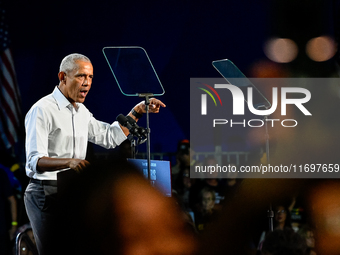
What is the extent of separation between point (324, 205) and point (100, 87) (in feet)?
11.9

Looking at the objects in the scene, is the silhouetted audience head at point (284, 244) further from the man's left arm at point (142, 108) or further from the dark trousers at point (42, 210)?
the man's left arm at point (142, 108)

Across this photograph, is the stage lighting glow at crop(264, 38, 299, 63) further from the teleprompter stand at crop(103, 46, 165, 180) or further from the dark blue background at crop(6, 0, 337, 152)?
the teleprompter stand at crop(103, 46, 165, 180)

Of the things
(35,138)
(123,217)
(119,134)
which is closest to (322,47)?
(119,134)

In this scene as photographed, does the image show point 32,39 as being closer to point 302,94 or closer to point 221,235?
point 302,94

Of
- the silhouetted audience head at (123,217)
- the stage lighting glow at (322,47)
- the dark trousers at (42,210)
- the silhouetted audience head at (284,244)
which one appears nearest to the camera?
the silhouetted audience head at (123,217)

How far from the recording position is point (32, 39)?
5168 millimetres

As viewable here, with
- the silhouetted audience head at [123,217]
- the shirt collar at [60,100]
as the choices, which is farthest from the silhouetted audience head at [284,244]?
the shirt collar at [60,100]

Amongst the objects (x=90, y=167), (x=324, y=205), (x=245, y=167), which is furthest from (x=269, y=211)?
(x=245, y=167)

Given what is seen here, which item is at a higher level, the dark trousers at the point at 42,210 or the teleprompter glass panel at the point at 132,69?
the teleprompter glass panel at the point at 132,69

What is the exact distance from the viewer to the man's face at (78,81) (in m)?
1.75

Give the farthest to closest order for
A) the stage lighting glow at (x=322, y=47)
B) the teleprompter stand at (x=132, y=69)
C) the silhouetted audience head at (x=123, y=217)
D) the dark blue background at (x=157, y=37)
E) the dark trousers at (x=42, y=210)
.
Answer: the dark blue background at (x=157, y=37) < the stage lighting glow at (x=322, y=47) < the teleprompter stand at (x=132, y=69) < the dark trousers at (x=42, y=210) < the silhouetted audience head at (x=123, y=217)

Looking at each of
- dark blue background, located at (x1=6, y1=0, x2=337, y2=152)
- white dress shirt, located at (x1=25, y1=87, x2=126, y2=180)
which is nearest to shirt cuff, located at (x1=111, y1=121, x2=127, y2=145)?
white dress shirt, located at (x1=25, y1=87, x2=126, y2=180)

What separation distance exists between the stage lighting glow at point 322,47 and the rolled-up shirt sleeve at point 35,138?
3.82 m

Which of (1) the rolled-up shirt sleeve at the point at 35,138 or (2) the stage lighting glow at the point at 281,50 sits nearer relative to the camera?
(1) the rolled-up shirt sleeve at the point at 35,138
